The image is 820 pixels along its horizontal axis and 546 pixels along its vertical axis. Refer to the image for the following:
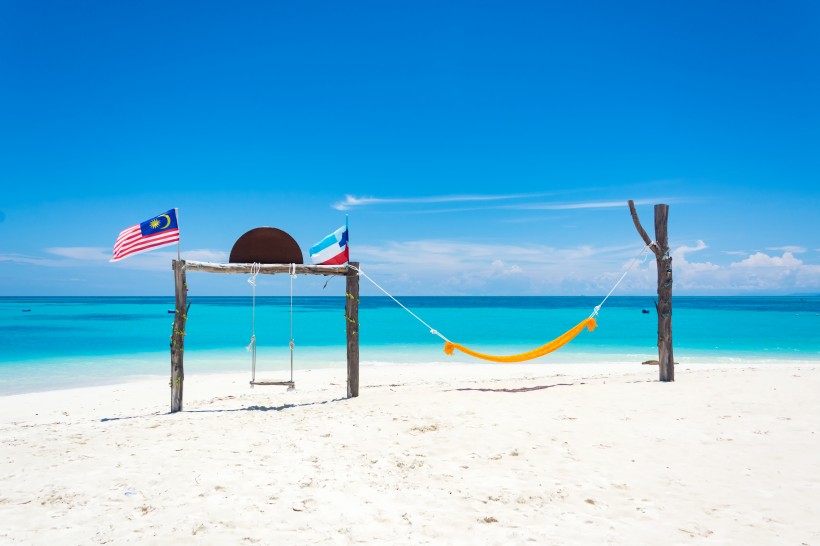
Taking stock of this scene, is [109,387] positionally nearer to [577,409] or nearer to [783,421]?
[577,409]

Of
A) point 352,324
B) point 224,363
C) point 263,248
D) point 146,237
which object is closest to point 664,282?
point 352,324

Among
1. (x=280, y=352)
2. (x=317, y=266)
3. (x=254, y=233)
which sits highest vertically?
(x=254, y=233)

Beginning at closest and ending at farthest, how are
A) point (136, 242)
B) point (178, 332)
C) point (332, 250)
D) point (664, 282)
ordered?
point (136, 242) → point (178, 332) → point (332, 250) → point (664, 282)

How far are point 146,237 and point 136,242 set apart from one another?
0.15 metres

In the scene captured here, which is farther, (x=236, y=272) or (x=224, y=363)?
(x=224, y=363)

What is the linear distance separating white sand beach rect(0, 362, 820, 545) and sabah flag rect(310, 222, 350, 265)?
2194mm

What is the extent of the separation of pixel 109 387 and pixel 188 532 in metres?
9.11

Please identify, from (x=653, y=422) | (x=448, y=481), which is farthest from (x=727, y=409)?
(x=448, y=481)

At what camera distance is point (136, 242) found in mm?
6832

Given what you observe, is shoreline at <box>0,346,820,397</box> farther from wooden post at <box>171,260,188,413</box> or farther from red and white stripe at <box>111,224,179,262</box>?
red and white stripe at <box>111,224,179,262</box>

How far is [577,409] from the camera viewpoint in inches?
265

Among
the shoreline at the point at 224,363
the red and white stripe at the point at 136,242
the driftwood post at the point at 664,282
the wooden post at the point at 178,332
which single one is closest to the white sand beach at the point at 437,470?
the wooden post at the point at 178,332

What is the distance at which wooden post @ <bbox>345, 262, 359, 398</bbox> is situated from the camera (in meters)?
7.74

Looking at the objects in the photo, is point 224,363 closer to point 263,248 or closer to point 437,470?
point 263,248
